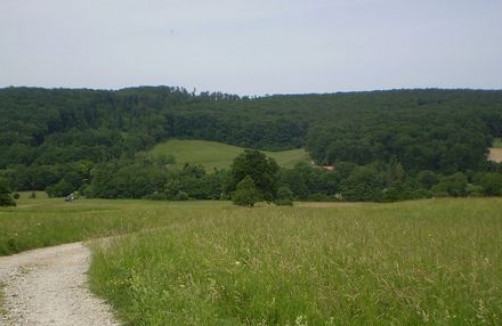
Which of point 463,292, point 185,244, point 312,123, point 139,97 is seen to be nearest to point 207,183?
point 312,123

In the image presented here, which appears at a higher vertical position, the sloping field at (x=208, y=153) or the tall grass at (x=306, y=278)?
the tall grass at (x=306, y=278)

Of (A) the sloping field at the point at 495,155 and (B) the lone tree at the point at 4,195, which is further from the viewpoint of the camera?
(A) the sloping field at the point at 495,155

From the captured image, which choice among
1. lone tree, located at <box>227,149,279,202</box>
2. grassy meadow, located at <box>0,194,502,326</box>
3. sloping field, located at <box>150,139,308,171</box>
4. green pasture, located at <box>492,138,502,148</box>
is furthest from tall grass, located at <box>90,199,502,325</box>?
green pasture, located at <box>492,138,502,148</box>

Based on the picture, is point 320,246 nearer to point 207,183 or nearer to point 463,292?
point 463,292

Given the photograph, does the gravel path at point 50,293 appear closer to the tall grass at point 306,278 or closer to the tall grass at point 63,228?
the tall grass at point 306,278

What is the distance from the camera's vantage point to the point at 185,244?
11.3 meters

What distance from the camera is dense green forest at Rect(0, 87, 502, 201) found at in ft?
229

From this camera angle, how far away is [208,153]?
111 meters

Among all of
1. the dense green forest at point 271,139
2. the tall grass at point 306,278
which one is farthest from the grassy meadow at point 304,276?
the dense green forest at point 271,139

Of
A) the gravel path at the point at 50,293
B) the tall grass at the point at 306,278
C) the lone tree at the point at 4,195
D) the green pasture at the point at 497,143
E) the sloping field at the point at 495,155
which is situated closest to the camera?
the tall grass at the point at 306,278

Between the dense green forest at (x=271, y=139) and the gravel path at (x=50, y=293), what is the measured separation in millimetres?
31734

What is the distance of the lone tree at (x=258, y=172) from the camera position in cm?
4994

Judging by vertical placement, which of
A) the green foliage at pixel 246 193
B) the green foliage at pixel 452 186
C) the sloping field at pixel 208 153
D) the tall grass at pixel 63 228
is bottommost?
the sloping field at pixel 208 153

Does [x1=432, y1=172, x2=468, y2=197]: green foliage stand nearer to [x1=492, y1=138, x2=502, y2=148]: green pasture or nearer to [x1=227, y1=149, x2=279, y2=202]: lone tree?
[x1=227, y1=149, x2=279, y2=202]: lone tree
